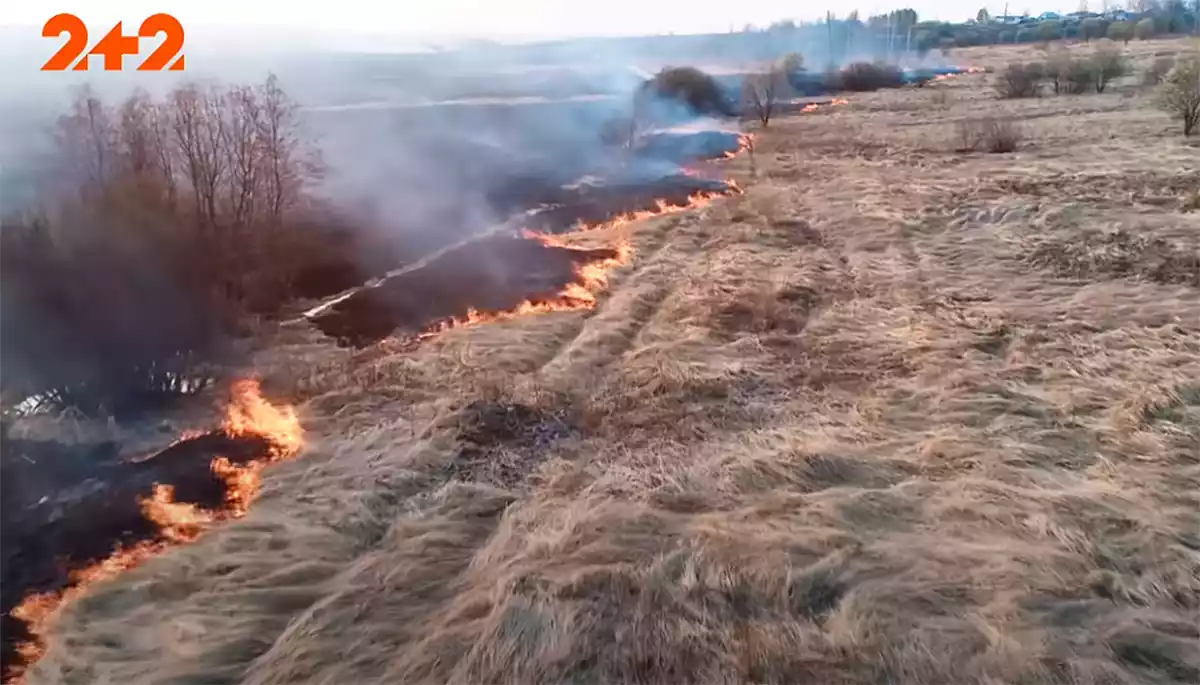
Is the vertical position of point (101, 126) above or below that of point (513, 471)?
above

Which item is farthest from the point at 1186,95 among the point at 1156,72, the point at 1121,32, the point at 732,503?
the point at 1121,32

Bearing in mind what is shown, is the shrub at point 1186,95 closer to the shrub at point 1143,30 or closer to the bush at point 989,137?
the bush at point 989,137

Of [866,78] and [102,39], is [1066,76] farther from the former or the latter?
[102,39]

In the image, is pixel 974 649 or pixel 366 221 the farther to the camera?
pixel 366 221

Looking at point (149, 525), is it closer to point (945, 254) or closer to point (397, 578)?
point (397, 578)

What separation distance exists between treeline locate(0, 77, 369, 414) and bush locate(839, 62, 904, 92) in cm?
5088

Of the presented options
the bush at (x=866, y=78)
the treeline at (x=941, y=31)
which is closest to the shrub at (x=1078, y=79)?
the bush at (x=866, y=78)

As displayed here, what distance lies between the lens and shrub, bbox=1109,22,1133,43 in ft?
245

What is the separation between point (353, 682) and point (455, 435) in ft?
11.1

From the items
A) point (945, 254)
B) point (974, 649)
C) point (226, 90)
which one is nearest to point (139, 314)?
point (226, 90)

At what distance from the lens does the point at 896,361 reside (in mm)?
10602

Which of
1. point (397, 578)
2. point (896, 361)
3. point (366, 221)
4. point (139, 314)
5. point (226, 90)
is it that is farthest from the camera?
point (366, 221)

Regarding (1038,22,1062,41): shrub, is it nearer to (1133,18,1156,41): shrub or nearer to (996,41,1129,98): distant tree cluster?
(1133,18,1156,41): shrub

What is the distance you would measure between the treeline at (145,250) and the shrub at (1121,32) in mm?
80788
